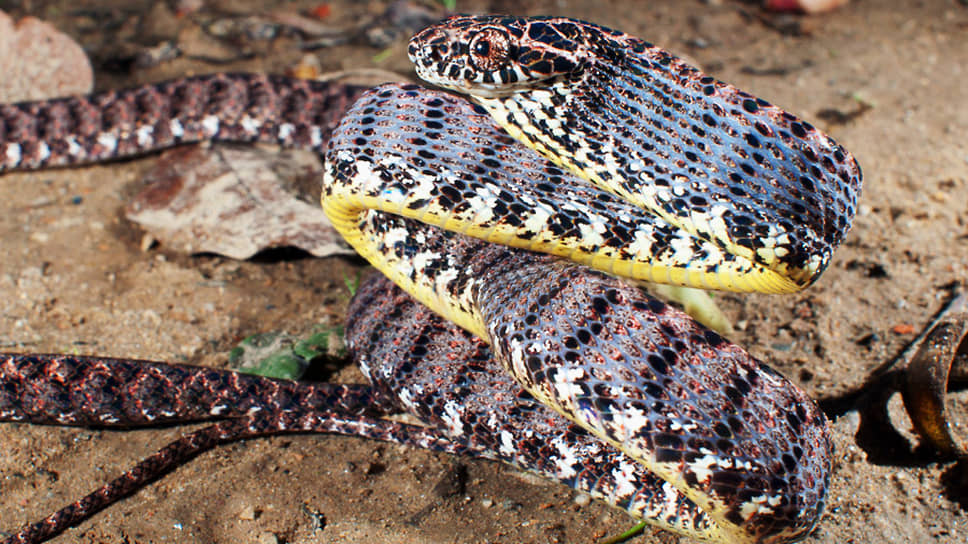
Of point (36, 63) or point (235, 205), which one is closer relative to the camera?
point (235, 205)

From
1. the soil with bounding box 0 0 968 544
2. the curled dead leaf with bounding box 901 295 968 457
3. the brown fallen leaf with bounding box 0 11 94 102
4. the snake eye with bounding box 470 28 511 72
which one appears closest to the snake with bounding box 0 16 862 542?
the snake eye with bounding box 470 28 511 72

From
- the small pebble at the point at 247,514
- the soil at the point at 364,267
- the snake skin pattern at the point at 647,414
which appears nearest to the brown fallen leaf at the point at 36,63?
the soil at the point at 364,267

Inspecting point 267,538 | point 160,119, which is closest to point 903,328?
point 267,538

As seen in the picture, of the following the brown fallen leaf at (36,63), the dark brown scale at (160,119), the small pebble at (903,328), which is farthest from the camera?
the brown fallen leaf at (36,63)

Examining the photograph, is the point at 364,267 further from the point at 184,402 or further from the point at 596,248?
the point at 596,248

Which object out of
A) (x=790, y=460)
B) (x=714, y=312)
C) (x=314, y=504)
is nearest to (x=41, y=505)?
(x=314, y=504)

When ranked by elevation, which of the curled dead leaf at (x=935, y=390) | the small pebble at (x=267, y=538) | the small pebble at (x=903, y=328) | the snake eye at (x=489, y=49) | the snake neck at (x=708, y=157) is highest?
the snake eye at (x=489, y=49)

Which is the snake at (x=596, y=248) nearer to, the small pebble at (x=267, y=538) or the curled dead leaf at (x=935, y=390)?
the small pebble at (x=267, y=538)
